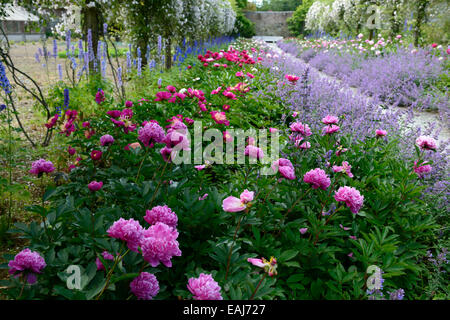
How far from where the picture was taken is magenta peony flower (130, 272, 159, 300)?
0.87 m

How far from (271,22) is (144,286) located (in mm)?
35422

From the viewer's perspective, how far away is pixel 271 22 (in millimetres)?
32844

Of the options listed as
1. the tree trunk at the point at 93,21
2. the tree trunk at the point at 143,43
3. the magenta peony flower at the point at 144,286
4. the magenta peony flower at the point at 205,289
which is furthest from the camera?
the tree trunk at the point at 143,43

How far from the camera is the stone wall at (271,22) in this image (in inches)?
1288

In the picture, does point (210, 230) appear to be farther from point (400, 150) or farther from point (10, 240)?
point (400, 150)

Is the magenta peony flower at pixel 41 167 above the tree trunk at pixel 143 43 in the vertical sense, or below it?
below

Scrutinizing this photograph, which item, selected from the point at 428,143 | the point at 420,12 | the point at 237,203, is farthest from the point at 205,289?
the point at 420,12

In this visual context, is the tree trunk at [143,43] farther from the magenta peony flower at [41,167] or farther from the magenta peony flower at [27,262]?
the magenta peony flower at [27,262]

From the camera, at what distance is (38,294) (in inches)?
37.0

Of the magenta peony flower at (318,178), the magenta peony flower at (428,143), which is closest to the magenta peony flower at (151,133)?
the magenta peony flower at (318,178)

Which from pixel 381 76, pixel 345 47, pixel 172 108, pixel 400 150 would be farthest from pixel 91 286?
pixel 345 47

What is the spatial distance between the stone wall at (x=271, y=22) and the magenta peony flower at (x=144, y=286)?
34924mm

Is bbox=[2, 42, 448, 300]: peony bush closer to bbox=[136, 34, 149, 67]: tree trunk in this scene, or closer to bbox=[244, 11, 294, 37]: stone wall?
bbox=[136, 34, 149, 67]: tree trunk
